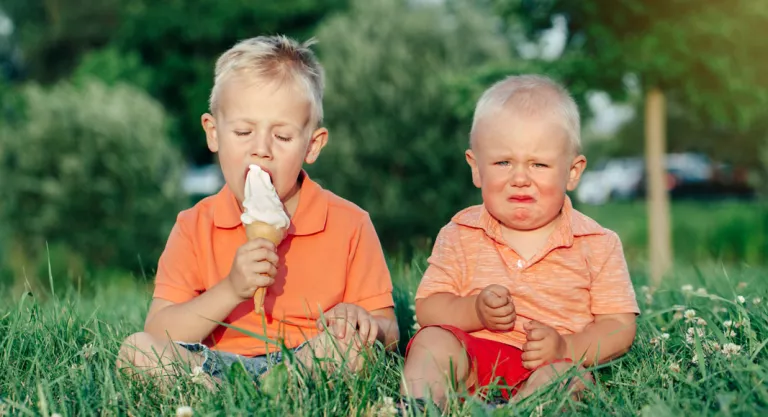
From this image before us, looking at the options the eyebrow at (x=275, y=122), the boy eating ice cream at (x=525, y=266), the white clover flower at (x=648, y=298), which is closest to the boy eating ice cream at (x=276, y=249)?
the eyebrow at (x=275, y=122)

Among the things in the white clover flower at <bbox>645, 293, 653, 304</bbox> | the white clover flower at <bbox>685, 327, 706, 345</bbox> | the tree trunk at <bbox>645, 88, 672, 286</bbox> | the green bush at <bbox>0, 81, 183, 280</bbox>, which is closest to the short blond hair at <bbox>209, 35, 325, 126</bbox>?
the white clover flower at <bbox>685, 327, 706, 345</bbox>

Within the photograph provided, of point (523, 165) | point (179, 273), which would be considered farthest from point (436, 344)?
point (179, 273)

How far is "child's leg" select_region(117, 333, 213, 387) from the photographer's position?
8.97 feet

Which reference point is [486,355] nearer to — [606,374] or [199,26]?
[606,374]

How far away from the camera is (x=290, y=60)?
10.1ft

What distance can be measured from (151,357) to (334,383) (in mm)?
701

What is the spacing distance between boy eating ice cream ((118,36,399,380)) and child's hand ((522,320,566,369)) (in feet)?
1.65

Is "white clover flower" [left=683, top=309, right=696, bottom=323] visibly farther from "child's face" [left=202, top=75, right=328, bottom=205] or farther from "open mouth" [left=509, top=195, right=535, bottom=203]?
"child's face" [left=202, top=75, right=328, bottom=205]

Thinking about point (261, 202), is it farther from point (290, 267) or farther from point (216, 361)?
point (216, 361)

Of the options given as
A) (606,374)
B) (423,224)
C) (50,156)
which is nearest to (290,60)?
(606,374)

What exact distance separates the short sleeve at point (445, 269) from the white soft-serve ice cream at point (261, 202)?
0.59 m

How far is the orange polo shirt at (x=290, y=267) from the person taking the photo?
3.04m

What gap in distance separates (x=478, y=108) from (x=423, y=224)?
28.9 feet

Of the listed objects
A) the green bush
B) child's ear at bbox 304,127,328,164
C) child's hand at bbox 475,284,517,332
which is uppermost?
child's ear at bbox 304,127,328,164
